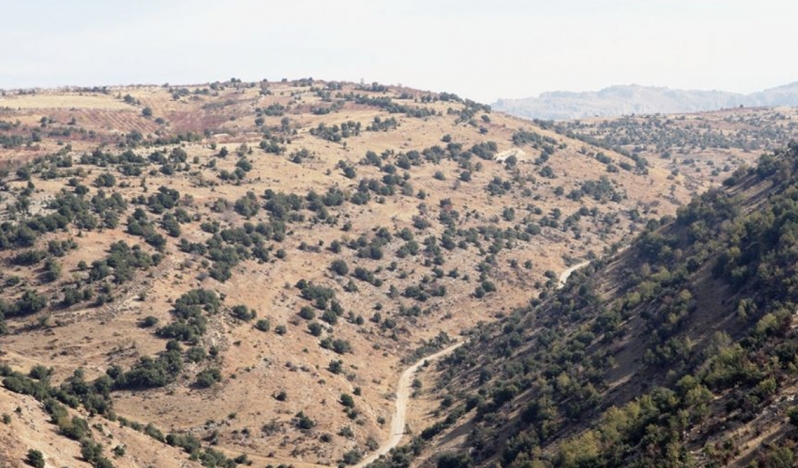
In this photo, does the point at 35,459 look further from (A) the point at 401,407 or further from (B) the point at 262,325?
(A) the point at 401,407

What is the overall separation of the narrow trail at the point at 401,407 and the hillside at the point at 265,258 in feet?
3.34

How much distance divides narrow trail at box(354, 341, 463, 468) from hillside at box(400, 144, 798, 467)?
293cm

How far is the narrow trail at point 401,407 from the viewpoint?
71625 millimetres

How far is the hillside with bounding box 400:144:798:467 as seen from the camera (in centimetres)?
3912

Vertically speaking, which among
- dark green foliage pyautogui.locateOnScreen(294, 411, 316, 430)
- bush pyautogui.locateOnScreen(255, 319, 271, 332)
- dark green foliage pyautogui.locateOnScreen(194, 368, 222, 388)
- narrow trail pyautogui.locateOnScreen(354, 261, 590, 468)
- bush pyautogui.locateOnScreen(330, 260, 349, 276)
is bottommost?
narrow trail pyautogui.locateOnScreen(354, 261, 590, 468)

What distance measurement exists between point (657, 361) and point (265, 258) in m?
57.7

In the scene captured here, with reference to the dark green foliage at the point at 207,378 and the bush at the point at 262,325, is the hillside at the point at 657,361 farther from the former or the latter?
the bush at the point at 262,325

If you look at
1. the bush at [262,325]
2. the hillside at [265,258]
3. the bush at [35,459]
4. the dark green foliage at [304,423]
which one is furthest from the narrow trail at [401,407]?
the bush at [35,459]

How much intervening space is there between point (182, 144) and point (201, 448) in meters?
70.6

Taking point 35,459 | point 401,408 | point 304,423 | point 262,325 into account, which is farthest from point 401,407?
point 35,459

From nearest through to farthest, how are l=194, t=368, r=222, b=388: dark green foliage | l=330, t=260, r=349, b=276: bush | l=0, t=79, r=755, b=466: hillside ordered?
l=0, t=79, r=755, b=466: hillside
l=194, t=368, r=222, b=388: dark green foliage
l=330, t=260, r=349, b=276: bush

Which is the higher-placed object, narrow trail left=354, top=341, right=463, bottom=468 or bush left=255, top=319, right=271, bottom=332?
bush left=255, top=319, right=271, bottom=332

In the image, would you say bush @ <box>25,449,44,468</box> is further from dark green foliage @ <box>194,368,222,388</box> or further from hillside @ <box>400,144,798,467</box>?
hillside @ <box>400,144,798,467</box>

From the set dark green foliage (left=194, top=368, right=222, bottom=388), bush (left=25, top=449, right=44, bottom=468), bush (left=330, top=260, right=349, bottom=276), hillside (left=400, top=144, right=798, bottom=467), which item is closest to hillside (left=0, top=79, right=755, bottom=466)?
dark green foliage (left=194, top=368, right=222, bottom=388)
